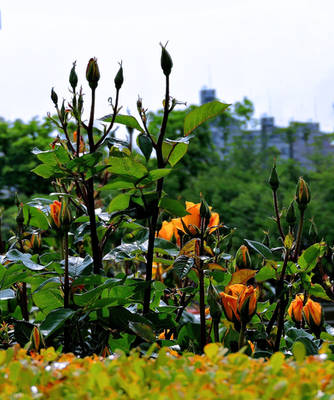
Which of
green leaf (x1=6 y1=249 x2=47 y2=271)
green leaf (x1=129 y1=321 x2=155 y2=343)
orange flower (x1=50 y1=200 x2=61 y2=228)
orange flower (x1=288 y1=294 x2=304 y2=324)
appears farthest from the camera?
orange flower (x1=288 y1=294 x2=304 y2=324)

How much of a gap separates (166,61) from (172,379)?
2.21 feet

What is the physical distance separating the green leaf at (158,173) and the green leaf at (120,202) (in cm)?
10

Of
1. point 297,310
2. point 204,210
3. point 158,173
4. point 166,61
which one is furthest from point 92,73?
point 297,310

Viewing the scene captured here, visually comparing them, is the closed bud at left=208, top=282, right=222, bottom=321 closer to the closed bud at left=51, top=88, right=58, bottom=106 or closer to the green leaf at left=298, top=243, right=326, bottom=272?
the green leaf at left=298, top=243, right=326, bottom=272

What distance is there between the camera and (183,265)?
3.86 ft

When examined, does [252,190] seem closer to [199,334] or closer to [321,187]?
[321,187]

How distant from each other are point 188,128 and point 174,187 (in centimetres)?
1013

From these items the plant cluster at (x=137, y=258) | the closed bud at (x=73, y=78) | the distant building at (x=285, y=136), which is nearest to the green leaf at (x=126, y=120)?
the plant cluster at (x=137, y=258)

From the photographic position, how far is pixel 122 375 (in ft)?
2.60

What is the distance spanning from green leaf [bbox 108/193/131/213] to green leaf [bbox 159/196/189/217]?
82 mm

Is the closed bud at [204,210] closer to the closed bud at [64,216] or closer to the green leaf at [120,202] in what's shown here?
the green leaf at [120,202]

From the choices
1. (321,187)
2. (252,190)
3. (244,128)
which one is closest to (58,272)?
(252,190)

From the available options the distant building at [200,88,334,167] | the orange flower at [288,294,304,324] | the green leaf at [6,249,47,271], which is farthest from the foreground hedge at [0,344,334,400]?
the distant building at [200,88,334,167]

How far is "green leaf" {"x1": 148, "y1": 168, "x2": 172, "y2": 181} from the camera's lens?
1.08 meters
